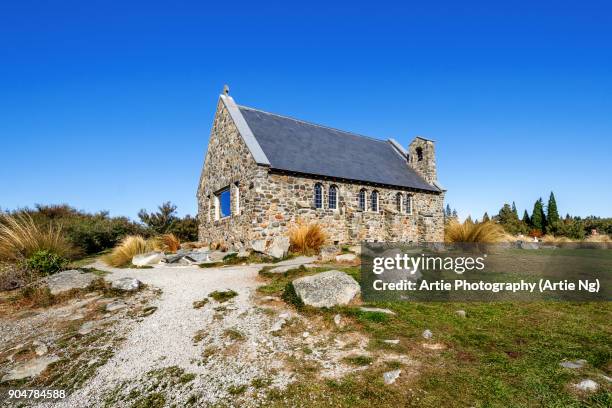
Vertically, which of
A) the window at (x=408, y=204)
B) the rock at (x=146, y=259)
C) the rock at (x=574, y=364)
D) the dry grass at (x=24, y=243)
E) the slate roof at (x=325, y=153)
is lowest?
the rock at (x=574, y=364)

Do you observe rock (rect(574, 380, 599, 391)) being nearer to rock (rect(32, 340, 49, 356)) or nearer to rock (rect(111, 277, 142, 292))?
rock (rect(32, 340, 49, 356))

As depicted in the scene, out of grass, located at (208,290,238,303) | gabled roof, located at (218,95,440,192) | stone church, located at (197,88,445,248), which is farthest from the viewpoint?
gabled roof, located at (218,95,440,192)

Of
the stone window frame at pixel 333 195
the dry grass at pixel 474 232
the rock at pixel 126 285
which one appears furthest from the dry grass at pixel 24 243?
the dry grass at pixel 474 232

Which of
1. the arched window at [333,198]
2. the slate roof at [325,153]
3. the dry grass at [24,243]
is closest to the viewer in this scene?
the dry grass at [24,243]

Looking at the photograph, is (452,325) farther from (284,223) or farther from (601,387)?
(284,223)

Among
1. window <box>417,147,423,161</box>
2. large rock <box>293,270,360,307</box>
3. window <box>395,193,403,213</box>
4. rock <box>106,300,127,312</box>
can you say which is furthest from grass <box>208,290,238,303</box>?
window <box>417,147,423,161</box>

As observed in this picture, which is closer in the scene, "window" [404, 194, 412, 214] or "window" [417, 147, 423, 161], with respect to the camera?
"window" [404, 194, 412, 214]

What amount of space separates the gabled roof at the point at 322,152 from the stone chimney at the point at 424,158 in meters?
0.52

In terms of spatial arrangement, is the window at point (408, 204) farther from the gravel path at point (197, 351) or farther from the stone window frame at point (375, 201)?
the gravel path at point (197, 351)

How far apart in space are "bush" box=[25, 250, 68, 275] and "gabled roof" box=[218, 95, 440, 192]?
9.16m

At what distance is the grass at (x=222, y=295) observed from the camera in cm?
777

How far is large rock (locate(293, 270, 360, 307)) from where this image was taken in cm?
684

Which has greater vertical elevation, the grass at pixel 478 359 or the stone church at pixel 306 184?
the stone church at pixel 306 184

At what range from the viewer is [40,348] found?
5.71 meters
